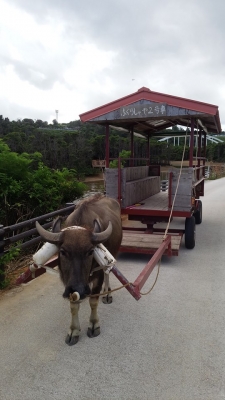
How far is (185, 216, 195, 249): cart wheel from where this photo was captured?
21.8ft

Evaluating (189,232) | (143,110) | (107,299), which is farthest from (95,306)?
(143,110)

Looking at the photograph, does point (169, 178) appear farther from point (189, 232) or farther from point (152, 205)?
point (189, 232)

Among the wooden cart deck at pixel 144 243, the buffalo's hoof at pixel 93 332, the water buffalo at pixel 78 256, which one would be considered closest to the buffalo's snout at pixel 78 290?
the water buffalo at pixel 78 256

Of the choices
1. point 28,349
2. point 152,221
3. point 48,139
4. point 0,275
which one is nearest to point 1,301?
point 0,275

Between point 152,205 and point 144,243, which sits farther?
point 152,205

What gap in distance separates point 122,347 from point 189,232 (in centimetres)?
383

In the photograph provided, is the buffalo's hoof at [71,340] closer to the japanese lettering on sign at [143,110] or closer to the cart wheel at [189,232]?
the cart wheel at [189,232]

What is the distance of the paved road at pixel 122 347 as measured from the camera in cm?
269

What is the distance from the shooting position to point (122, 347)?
10.8 feet

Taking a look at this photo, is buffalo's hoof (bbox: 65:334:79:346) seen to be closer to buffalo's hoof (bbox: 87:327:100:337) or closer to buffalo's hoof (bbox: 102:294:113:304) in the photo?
buffalo's hoof (bbox: 87:327:100:337)

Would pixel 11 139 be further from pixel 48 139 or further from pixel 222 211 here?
pixel 222 211

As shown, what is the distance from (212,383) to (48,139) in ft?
122

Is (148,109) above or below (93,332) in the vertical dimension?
above

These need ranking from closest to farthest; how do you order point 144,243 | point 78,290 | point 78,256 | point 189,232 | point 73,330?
point 78,290 → point 78,256 → point 73,330 → point 144,243 → point 189,232
